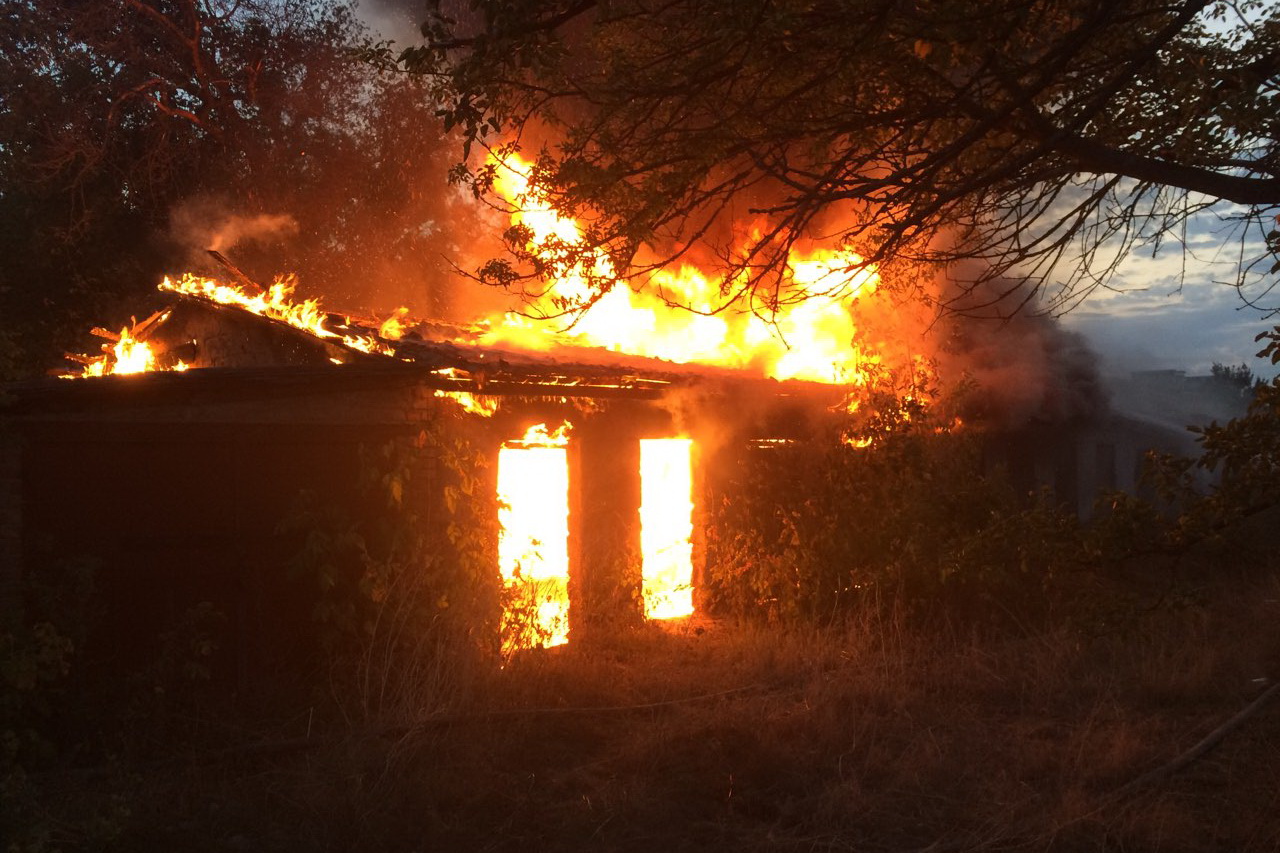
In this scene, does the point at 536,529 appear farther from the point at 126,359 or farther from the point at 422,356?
the point at 126,359

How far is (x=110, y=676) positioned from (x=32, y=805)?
94.4 inches

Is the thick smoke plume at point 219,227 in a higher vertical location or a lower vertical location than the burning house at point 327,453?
higher

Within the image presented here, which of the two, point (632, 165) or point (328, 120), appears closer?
point (632, 165)

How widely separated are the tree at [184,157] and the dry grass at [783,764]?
14746 millimetres

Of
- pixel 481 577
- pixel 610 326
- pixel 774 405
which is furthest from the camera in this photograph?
pixel 610 326

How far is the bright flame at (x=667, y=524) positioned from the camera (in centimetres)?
1294

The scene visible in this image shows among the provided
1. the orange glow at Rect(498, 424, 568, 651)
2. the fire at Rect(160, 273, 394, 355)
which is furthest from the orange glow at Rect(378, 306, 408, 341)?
the orange glow at Rect(498, 424, 568, 651)

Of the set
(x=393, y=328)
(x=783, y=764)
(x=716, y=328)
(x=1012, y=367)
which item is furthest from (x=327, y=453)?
(x=1012, y=367)

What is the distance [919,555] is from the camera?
35.3 feet

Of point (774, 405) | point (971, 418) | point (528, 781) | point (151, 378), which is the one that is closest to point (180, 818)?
point (528, 781)

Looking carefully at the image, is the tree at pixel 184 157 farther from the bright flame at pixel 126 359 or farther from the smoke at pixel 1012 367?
the smoke at pixel 1012 367

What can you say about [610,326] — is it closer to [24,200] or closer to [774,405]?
[774,405]

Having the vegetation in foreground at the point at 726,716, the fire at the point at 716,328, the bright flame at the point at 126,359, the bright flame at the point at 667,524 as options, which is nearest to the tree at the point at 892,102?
the vegetation in foreground at the point at 726,716

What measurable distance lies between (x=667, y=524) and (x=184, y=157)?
13.7 meters
